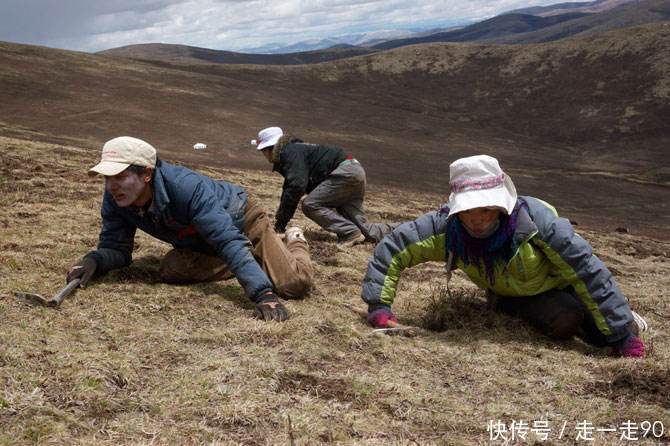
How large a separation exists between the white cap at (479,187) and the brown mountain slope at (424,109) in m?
14.4

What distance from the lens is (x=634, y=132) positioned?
36156 mm

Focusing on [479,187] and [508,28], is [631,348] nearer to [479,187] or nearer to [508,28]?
[479,187]

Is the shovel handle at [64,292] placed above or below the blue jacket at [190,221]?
below

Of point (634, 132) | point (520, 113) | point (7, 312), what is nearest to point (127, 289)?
point (7, 312)

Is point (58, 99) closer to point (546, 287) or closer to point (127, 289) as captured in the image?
point (127, 289)

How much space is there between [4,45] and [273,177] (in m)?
31.7

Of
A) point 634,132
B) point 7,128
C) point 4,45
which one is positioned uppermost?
point 4,45

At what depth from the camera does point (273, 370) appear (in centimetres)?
436

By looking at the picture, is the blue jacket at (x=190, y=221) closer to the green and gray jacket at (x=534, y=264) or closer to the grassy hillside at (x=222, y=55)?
the green and gray jacket at (x=534, y=264)

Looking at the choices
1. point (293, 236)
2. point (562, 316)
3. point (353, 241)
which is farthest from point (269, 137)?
point (562, 316)

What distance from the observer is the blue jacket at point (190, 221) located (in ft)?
18.5

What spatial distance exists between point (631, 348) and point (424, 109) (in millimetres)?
39562

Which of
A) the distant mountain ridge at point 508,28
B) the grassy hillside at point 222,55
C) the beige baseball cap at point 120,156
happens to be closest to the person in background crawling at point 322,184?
the beige baseball cap at point 120,156

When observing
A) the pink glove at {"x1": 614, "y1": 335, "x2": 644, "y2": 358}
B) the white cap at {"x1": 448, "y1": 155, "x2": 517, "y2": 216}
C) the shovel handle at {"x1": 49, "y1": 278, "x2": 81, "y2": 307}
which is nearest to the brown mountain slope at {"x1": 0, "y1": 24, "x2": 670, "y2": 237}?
the pink glove at {"x1": 614, "y1": 335, "x2": 644, "y2": 358}
